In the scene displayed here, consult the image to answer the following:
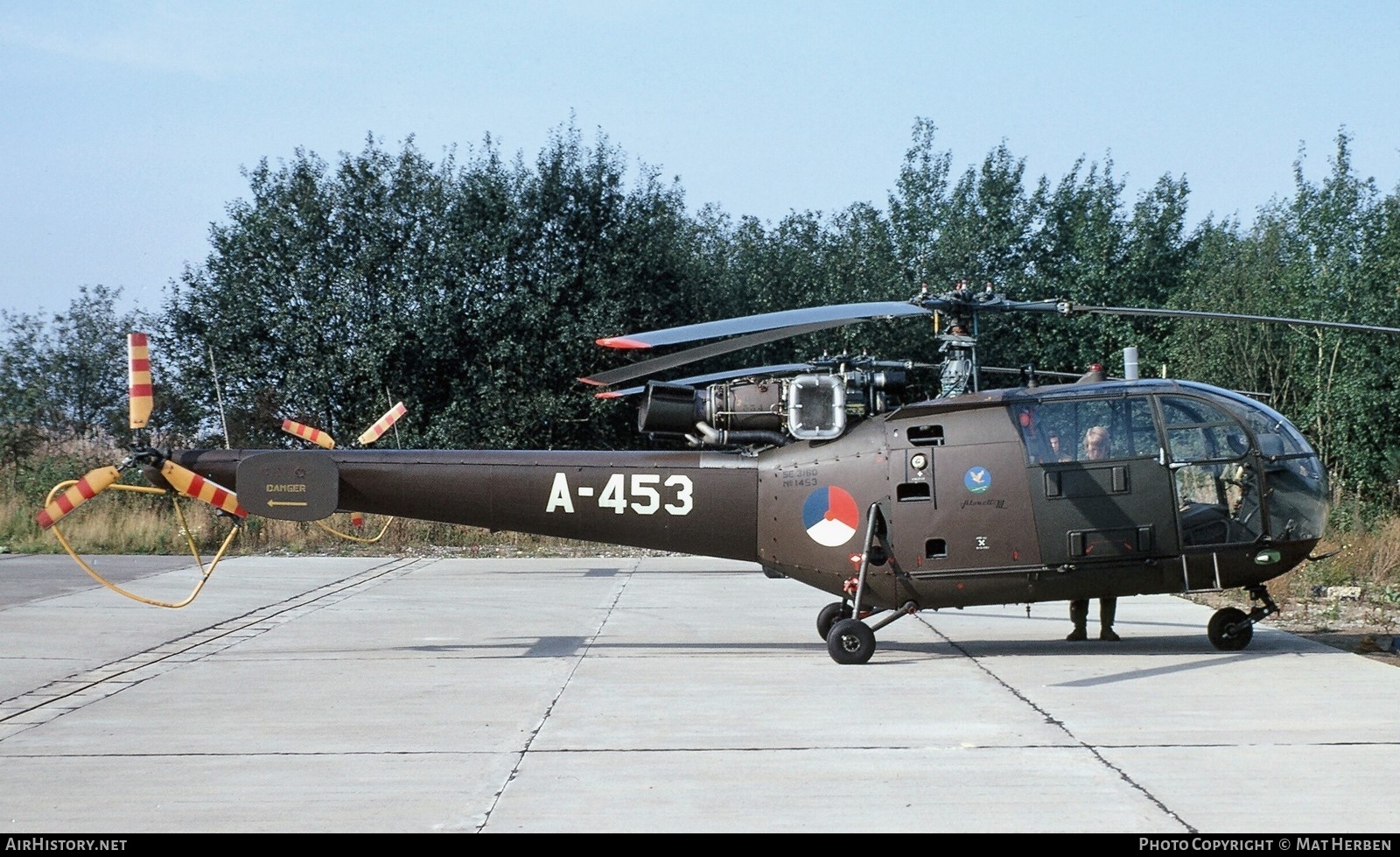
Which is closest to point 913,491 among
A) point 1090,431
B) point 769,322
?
point 1090,431

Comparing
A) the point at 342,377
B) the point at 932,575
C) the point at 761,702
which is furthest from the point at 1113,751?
the point at 342,377

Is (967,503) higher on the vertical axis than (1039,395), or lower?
lower

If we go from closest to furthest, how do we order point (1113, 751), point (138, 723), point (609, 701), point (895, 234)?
point (1113, 751) < point (138, 723) < point (609, 701) < point (895, 234)

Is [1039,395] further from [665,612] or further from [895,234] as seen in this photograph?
[895,234]

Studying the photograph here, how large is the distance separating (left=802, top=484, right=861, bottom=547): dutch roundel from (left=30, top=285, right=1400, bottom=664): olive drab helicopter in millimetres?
16

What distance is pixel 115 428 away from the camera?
3112cm

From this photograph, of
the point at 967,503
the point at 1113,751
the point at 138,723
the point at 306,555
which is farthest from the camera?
the point at 306,555

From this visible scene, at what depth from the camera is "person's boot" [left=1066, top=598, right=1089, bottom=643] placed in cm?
1063

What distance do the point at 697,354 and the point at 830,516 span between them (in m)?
1.87

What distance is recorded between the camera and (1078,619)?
35.2 feet

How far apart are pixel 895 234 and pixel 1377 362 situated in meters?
14.3

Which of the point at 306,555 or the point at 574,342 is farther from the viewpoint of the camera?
the point at 574,342

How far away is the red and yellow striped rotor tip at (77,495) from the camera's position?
9.55 meters

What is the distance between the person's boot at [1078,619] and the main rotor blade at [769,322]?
3062 millimetres
